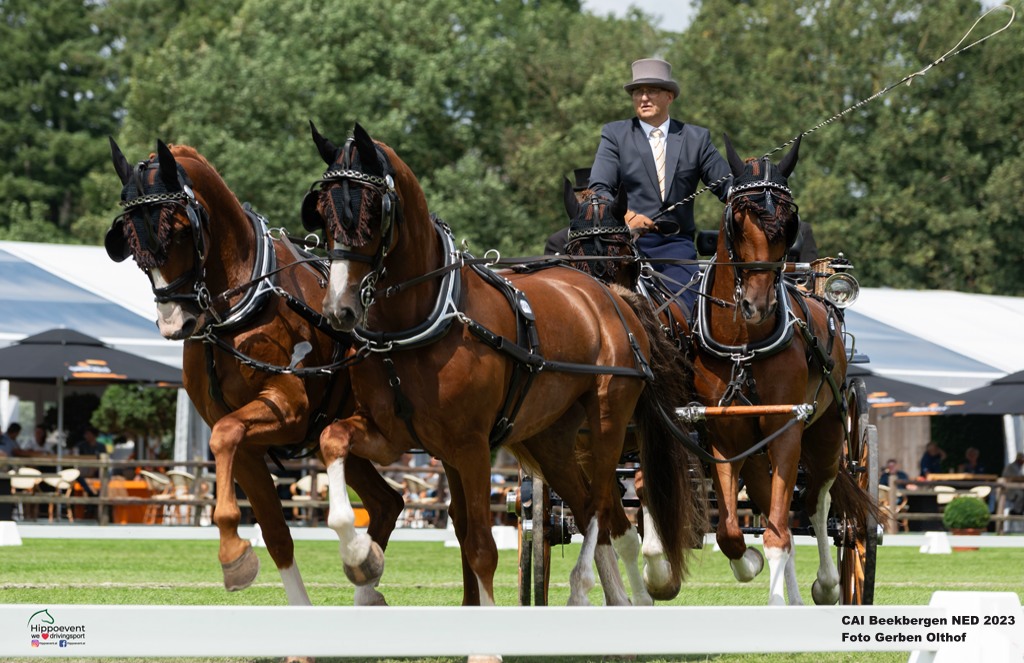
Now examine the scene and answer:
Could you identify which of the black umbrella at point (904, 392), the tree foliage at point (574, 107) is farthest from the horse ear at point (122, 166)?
the tree foliage at point (574, 107)

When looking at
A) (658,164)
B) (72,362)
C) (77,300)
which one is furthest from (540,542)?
(77,300)

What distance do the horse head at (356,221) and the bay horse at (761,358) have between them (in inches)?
82.9

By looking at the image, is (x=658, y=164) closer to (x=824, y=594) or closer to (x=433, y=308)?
(x=824, y=594)

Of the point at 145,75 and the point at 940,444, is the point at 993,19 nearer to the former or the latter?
the point at 940,444

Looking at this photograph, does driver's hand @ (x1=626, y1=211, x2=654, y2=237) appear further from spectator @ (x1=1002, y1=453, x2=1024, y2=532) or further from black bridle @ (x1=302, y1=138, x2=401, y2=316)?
spectator @ (x1=1002, y1=453, x2=1024, y2=532)

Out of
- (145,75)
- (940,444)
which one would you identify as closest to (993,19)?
(940,444)

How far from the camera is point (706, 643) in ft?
16.4

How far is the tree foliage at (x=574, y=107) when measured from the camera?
117 feet

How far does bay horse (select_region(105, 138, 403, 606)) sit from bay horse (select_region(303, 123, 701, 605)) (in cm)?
45

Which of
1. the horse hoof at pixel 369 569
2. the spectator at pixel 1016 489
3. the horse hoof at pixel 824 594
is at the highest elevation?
the horse hoof at pixel 369 569

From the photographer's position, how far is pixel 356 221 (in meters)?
6.15

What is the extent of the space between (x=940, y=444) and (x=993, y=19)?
39.2 feet

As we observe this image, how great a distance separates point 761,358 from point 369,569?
272 centimetres

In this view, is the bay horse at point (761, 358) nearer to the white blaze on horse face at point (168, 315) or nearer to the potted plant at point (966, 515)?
the white blaze on horse face at point (168, 315)
